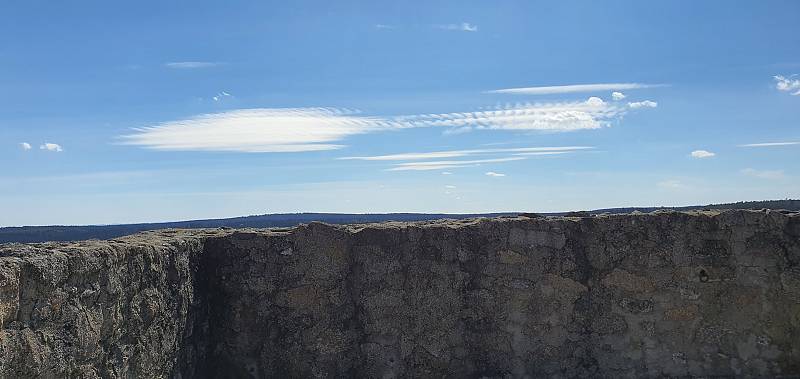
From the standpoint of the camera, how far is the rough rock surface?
541 centimetres

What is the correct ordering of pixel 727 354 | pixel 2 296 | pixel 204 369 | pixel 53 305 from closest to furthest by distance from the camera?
pixel 2 296 < pixel 53 305 < pixel 204 369 < pixel 727 354

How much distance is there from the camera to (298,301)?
17.8ft

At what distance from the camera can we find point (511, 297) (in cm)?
558

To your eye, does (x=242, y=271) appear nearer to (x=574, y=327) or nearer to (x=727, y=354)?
(x=574, y=327)

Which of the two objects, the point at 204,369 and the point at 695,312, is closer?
the point at 204,369

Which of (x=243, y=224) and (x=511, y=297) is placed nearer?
(x=511, y=297)

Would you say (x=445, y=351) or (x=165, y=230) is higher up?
(x=165, y=230)

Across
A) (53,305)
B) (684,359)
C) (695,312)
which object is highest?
(53,305)

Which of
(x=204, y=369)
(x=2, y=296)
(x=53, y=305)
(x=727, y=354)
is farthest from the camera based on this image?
(x=727, y=354)

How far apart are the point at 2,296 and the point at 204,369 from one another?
259 centimetres

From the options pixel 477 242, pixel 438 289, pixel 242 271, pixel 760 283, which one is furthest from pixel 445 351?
pixel 760 283

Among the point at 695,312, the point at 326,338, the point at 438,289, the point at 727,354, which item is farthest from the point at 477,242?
the point at 727,354

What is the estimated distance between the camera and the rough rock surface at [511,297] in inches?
213

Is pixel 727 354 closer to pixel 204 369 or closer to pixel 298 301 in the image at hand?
pixel 298 301
